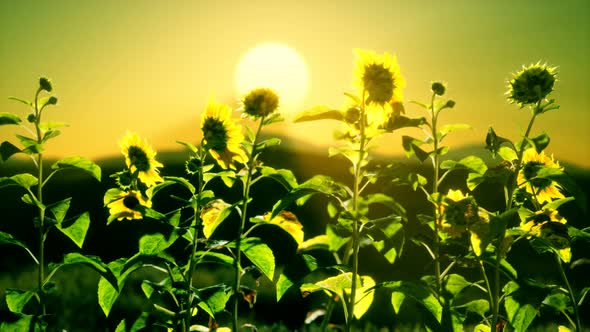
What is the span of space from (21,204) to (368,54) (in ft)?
24.0

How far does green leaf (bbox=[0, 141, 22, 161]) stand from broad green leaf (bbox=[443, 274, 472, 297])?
4.54 ft

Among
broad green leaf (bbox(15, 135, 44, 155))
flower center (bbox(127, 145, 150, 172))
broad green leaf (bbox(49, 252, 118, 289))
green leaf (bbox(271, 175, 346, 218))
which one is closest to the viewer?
green leaf (bbox(271, 175, 346, 218))

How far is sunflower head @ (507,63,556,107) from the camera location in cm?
193

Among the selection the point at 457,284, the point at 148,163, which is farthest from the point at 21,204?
the point at 457,284

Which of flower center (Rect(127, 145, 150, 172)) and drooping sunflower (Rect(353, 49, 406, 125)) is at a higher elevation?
drooping sunflower (Rect(353, 49, 406, 125))

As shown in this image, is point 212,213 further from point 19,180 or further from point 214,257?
point 19,180

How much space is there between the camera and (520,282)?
1870 millimetres

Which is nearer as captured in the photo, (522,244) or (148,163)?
(148,163)

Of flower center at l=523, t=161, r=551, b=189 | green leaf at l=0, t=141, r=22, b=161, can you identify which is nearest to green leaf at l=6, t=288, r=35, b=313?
green leaf at l=0, t=141, r=22, b=161

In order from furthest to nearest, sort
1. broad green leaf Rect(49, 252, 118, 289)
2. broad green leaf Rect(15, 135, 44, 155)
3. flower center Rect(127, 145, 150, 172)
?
1. flower center Rect(127, 145, 150, 172)
2. broad green leaf Rect(15, 135, 44, 155)
3. broad green leaf Rect(49, 252, 118, 289)

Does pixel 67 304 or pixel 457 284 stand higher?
pixel 457 284

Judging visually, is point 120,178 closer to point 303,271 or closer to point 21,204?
point 303,271

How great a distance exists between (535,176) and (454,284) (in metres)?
0.42

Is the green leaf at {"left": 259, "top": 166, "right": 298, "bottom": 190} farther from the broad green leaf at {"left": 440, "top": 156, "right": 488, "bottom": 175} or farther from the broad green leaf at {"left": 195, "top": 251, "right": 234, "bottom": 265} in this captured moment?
the broad green leaf at {"left": 440, "top": 156, "right": 488, "bottom": 175}
